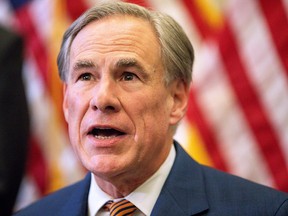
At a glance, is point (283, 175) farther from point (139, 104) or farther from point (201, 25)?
point (139, 104)

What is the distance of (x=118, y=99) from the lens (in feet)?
5.44

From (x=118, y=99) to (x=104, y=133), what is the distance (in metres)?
0.11

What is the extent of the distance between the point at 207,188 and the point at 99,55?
1.69 ft

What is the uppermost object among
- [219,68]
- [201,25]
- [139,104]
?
[139,104]

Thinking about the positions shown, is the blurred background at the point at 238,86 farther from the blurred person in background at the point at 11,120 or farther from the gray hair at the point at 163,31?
the gray hair at the point at 163,31

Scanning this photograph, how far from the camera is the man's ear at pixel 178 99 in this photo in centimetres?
183

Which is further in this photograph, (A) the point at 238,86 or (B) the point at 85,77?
(A) the point at 238,86

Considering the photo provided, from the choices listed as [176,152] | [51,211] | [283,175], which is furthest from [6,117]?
[283,175]

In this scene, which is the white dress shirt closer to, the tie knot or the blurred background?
the tie knot

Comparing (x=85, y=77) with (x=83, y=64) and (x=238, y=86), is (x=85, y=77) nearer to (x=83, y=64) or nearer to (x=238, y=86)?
(x=83, y=64)

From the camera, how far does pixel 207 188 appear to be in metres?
1.80

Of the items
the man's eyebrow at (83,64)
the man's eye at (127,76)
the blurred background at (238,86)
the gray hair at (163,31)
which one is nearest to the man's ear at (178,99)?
the gray hair at (163,31)

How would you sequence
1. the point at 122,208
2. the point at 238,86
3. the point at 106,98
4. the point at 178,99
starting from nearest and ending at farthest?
the point at 106,98, the point at 122,208, the point at 178,99, the point at 238,86

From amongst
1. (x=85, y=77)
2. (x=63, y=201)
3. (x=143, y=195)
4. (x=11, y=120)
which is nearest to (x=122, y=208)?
(x=143, y=195)
